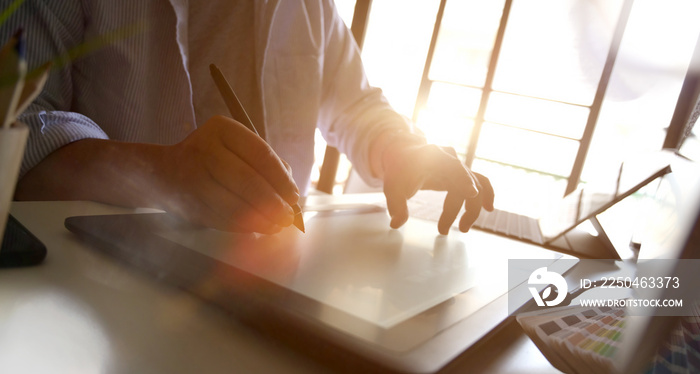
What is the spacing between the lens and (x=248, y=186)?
38cm

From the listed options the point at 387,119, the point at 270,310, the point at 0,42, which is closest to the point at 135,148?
the point at 0,42

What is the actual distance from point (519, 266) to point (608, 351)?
0.65 feet

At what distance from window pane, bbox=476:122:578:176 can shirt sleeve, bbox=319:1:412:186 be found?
2.27 metres

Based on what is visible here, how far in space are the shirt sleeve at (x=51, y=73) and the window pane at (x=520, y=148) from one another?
2891 mm

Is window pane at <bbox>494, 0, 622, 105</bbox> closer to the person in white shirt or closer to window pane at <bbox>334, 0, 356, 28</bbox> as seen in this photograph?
window pane at <bbox>334, 0, 356, 28</bbox>

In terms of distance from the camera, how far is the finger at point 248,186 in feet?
1.20

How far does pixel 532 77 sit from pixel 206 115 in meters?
2.83

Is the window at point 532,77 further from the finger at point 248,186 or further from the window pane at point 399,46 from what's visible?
the finger at point 248,186

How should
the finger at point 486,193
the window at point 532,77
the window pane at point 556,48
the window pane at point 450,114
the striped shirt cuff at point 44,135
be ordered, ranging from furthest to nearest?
the window pane at point 450,114, the window pane at point 556,48, the window at point 532,77, the finger at point 486,193, the striped shirt cuff at point 44,135

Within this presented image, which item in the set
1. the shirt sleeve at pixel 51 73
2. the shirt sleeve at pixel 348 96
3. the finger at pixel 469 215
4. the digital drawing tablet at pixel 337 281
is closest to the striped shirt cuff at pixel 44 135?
the shirt sleeve at pixel 51 73

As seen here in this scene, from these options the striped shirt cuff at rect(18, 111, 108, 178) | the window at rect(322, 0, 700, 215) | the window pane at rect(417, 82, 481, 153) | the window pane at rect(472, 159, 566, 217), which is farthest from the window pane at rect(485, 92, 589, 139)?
the striped shirt cuff at rect(18, 111, 108, 178)

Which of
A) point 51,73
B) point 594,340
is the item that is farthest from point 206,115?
point 594,340

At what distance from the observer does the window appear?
8.77ft

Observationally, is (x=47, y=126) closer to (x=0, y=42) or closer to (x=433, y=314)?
(x=0, y=42)
